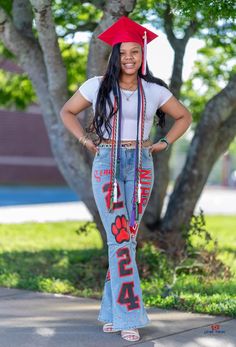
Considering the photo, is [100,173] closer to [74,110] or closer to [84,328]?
[74,110]

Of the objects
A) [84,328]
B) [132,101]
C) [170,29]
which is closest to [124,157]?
[132,101]

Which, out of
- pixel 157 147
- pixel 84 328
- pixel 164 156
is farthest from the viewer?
pixel 164 156

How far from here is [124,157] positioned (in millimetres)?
4691

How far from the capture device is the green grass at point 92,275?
6.06 meters

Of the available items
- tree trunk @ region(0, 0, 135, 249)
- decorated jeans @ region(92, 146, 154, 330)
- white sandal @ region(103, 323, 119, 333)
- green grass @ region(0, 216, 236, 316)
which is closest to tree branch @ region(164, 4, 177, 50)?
tree trunk @ region(0, 0, 135, 249)

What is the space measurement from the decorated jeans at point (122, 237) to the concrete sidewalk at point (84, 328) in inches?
7.6

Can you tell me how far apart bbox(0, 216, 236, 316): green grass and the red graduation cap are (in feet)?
7.07

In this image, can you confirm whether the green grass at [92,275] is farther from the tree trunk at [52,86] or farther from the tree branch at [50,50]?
→ the tree branch at [50,50]

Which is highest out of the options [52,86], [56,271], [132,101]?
[52,86]

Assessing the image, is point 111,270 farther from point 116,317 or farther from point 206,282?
point 206,282

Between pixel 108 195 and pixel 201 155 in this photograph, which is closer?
pixel 108 195

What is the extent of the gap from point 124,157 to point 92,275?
3.24m

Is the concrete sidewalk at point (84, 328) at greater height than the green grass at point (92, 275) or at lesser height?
greater

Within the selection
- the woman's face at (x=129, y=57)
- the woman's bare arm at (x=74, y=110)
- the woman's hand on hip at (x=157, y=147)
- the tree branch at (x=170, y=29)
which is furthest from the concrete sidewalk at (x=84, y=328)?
the tree branch at (x=170, y=29)
